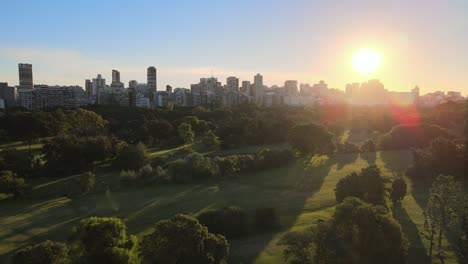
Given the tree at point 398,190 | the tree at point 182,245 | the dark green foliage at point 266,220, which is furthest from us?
the tree at point 398,190

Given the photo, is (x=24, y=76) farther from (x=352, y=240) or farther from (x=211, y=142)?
(x=352, y=240)

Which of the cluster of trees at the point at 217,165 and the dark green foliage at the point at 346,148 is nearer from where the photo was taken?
the cluster of trees at the point at 217,165

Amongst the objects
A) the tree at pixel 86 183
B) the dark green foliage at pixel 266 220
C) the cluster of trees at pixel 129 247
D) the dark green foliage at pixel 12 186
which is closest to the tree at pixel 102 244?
the cluster of trees at pixel 129 247

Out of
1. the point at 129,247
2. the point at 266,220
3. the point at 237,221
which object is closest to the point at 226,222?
the point at 237,221

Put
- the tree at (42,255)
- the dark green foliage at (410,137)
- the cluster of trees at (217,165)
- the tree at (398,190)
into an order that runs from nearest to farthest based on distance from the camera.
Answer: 1. the tree at (42,255)
2. the tree at (398,190)
3. the cluster of trees at (217,165)
4. the dark green foliage at (410,137)

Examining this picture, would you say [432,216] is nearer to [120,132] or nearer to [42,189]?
[42,189]

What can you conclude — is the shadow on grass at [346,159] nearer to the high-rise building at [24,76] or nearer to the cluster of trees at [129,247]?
the cluster of trees at [129,247]
